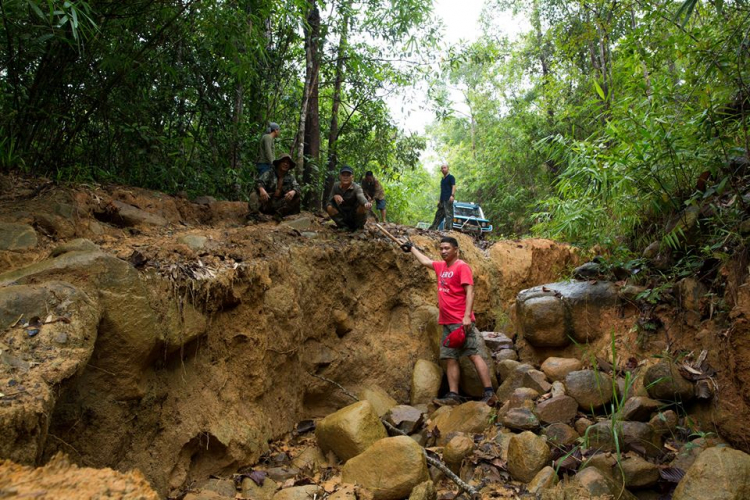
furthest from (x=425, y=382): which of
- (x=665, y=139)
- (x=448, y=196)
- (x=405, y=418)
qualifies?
(x=448, y=196)

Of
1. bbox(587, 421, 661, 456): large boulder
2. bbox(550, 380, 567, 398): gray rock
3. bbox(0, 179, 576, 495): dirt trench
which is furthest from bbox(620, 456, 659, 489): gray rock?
bbox(0, 179, 576, 495): dirt trench

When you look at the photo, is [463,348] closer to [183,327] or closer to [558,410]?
[558,410]

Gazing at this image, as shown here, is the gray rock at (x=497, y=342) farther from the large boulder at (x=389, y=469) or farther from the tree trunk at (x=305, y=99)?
the tree trunk at (x=305, y=99)

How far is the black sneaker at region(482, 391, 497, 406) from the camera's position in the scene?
4.96m

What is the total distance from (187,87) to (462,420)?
6467mm

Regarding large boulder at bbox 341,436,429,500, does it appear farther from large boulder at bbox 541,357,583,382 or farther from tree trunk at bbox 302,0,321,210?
tree trunk at bbox 302,0,321,210

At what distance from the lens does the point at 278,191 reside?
686 centimetres

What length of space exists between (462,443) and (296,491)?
1.49 m

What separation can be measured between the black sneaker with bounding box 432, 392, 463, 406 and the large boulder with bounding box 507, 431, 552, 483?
142cm

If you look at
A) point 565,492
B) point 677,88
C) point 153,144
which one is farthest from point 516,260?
point 153,144

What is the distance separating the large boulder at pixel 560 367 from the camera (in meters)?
4.98

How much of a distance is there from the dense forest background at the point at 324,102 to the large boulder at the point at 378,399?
9.62 feet

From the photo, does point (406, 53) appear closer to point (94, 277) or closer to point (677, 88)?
point (677, 88)

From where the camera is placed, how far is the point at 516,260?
8.20 meters
